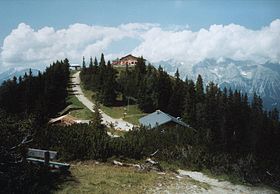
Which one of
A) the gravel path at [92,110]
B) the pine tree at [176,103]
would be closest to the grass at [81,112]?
the gravel path at [92,110]

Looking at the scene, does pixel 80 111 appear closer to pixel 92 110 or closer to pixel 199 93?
pixel 92 110

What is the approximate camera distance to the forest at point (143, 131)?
21.8 meters

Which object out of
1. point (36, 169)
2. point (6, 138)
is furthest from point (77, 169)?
point (6, 138)

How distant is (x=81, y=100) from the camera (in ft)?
331

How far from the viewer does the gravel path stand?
72938 mm

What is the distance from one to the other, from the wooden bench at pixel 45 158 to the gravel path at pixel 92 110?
4485 cm

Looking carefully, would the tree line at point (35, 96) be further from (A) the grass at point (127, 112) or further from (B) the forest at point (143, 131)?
(A) the grass at point (127, 112)

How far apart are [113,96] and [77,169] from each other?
68.9 m

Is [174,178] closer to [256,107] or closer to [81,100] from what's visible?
[81,100]

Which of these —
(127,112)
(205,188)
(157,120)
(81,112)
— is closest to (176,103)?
(127,112)

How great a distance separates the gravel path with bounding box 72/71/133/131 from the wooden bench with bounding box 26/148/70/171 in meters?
44.9

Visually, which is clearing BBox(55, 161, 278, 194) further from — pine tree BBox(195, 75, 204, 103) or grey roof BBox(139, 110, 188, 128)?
pine tree BBox(195, 75, 204, 103)

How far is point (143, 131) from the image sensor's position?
177 ft

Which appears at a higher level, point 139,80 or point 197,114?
point 139,80
